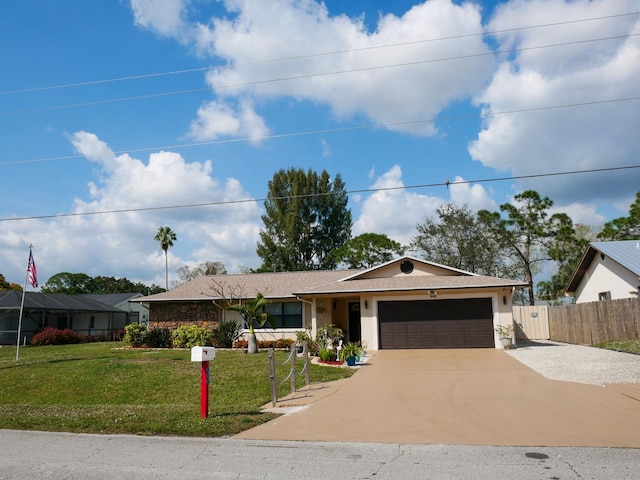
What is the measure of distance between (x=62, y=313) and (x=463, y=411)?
34.7 meters

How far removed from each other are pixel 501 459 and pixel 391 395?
4.89 meters

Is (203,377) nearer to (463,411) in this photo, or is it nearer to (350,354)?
(463,411)

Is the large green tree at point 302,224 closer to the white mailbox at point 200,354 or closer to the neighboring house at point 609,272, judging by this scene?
the neighboring house at point 609,272

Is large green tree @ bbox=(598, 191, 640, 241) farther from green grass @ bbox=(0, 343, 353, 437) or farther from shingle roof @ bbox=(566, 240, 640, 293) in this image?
green grass @ bbox=(0, 343, 353, 437)

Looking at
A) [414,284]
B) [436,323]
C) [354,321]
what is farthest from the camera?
[354,321]

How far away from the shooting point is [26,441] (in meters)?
7.42

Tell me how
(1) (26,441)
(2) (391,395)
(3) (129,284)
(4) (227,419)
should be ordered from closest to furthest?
1. (1) (26,441)
2. (4) (227,419)
3. (2) (391,395)
4. (3) (129,284)

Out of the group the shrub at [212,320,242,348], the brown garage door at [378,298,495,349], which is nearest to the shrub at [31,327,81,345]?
the shrub at [212,320,242,348]

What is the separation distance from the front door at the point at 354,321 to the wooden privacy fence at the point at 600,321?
31.9 ft

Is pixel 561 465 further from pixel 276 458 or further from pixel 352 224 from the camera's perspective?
pixel 352 224

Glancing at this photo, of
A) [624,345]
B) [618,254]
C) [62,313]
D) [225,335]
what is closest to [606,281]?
[618,254]

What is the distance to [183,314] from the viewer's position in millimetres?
26234

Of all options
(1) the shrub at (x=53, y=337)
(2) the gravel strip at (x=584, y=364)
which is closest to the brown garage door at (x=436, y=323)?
(2) the gravel strip at (x=584, y=364)

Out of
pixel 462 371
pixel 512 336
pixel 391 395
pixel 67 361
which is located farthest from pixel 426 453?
pixel 67 361
